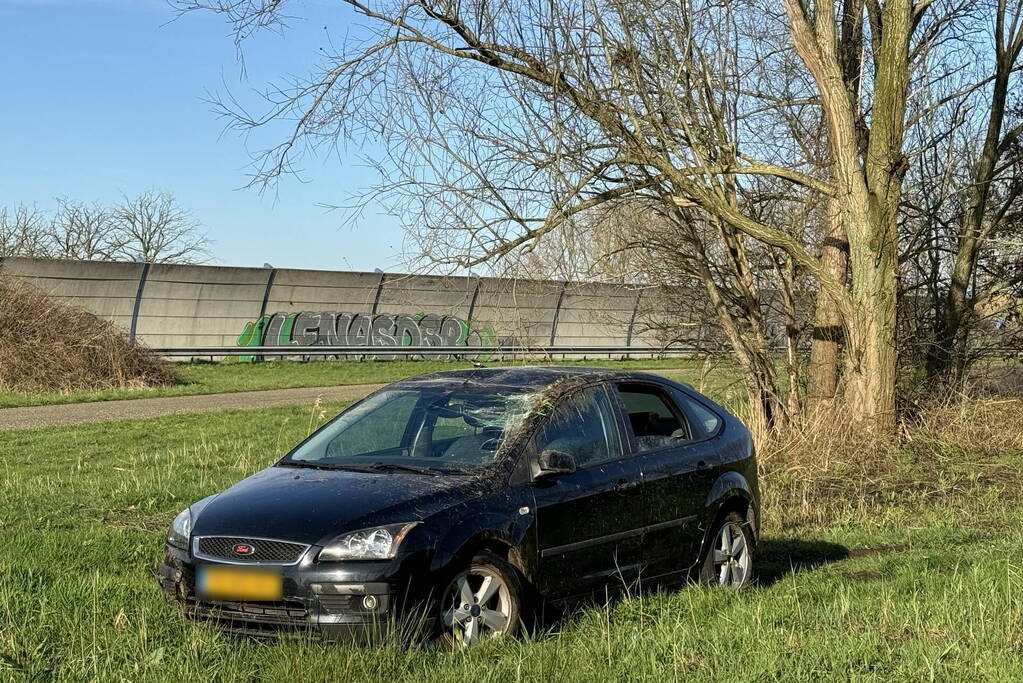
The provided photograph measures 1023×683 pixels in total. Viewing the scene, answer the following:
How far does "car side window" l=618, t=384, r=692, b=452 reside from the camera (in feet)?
23.5

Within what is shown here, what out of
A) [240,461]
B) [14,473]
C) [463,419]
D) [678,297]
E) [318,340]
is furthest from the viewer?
[318,340]

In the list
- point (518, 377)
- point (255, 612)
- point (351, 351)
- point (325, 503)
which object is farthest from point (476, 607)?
point (351, 351)

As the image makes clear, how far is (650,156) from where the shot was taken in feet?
41.0

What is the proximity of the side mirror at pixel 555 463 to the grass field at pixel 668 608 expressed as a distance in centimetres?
77

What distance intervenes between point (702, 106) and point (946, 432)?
16.6ft

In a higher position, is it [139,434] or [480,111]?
[480,111]

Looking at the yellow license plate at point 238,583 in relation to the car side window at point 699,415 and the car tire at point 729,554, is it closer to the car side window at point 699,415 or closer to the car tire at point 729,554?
the car tire at point 729,554

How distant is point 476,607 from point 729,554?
8.04 ft

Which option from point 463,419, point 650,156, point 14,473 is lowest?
point 14,473

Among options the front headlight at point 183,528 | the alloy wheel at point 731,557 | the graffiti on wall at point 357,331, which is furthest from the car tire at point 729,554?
the graffiti on wall at point 357,331

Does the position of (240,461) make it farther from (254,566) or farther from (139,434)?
(254,566)

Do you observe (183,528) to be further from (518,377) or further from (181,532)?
(518,377)

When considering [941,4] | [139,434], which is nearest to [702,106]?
[941,4]

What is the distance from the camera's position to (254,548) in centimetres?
552
